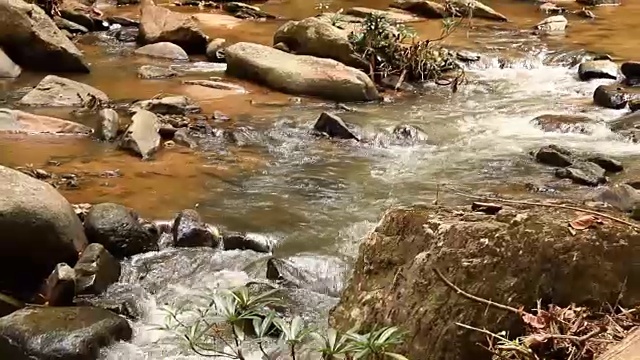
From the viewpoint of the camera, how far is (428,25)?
13.1 m

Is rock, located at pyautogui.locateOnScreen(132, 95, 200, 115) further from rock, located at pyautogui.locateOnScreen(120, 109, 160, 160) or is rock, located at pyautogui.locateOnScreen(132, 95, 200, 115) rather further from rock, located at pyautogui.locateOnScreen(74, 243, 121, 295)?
rock, located at pyautogui.locateOnScreen(74, 243, 121, 295)

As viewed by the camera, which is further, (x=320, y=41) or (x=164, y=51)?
(x=164, y=51)

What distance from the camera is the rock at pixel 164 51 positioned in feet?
33.6

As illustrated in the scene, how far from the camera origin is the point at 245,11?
45.4ft

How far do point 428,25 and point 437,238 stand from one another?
10814 mm

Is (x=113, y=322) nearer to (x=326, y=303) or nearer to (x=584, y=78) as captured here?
(x=326, y=303)

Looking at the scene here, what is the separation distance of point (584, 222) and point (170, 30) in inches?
348

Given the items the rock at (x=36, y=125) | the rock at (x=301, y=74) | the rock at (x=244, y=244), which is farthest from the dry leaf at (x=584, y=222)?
the rock at (x=301, y=74)

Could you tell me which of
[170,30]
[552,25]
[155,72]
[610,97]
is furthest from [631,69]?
[170,30]

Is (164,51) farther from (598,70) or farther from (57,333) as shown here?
(57,333)

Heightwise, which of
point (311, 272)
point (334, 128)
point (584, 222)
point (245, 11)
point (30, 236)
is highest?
point (584, 222)

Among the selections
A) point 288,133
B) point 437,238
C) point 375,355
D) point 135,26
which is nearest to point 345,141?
point 288,133

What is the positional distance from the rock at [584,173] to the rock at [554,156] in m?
0.11

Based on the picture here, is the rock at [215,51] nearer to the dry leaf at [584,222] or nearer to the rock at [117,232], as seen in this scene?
the rock at [117,232]
